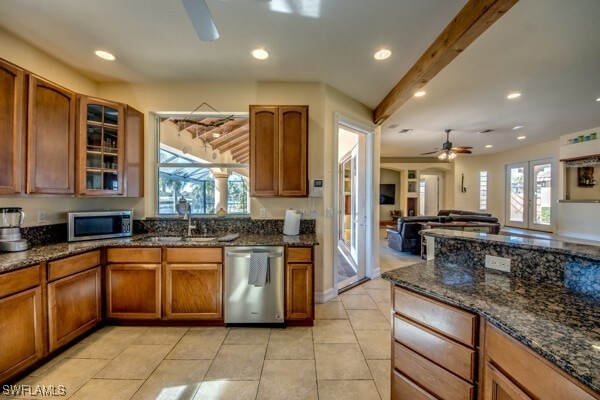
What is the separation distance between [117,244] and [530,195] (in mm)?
10944

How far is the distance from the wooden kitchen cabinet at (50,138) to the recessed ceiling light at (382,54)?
121 inches

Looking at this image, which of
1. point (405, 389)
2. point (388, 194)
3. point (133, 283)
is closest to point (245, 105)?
point (133, 283)

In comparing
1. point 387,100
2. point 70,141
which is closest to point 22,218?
point 70,141

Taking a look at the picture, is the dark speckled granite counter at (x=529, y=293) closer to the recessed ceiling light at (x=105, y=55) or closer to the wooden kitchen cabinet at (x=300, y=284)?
the wooden kitchen cabinet at (x=300, y=284)

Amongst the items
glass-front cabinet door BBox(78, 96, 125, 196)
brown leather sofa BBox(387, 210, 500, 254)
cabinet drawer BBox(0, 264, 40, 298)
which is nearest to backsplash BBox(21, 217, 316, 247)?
glass-front cabinet door BBox(78, 96, 125, 196)

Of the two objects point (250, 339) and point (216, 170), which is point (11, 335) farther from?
point (216, 170)

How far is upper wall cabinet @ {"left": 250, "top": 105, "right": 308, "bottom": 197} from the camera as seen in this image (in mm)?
2852

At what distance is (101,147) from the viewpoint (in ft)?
8.81

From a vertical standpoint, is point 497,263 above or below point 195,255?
above

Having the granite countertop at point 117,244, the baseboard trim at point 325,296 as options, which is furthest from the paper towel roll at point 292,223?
the baseboard trim at point 325,296

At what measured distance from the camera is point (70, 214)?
249cm

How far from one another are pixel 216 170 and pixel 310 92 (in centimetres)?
159

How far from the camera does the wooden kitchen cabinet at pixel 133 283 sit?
2.51 metres

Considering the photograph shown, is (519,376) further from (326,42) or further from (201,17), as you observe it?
(326,42)
